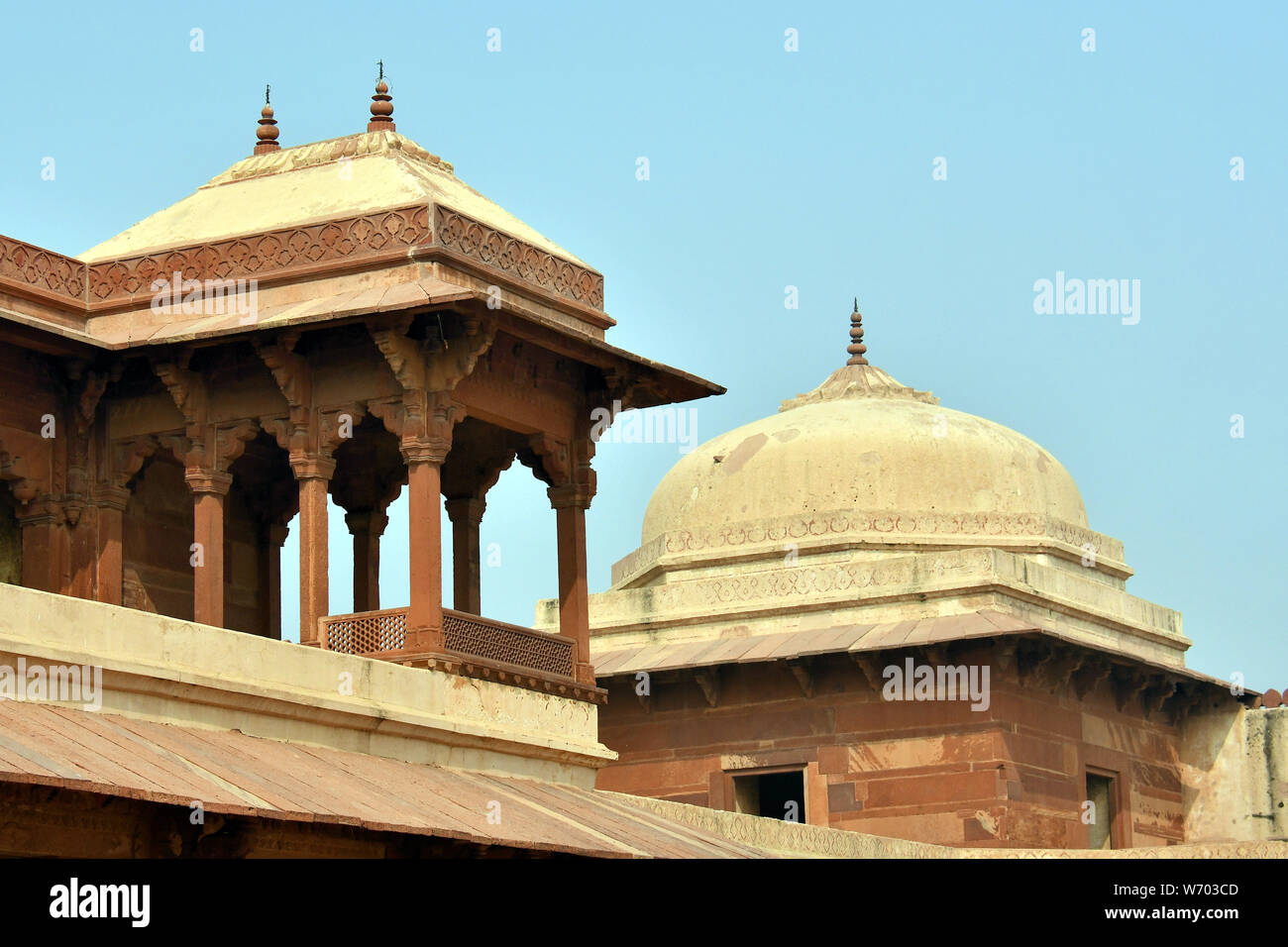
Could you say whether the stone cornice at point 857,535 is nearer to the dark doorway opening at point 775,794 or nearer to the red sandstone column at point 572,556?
the dark doorway opening at point 775,794

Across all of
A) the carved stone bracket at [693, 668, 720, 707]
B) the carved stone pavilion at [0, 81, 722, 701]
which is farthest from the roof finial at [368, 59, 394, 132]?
the carved stone bracket at [693, 668, 720, 707]

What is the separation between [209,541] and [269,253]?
206cm

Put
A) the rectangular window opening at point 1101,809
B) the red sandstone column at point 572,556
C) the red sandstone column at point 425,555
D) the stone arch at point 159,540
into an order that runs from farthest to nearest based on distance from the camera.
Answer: the rectangular window opening at point 1101,809
the red sandstone column at point 572,556
the stone arch at point 159,540
the red sandstone column at point 425,555

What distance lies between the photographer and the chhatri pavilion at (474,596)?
13.0 m

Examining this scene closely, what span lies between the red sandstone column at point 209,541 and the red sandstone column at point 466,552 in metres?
2.34

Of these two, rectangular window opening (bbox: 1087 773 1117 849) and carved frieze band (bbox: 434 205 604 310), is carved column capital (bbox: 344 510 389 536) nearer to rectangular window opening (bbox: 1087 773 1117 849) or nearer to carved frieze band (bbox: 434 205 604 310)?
carved frieze band (bbox: 434 205 604 310)

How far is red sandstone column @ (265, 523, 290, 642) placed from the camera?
1903cm

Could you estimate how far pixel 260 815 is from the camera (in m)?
11.5

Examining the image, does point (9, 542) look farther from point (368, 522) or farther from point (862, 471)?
point (862, 471)

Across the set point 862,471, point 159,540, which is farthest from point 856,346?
point 159,540

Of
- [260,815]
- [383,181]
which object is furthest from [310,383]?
[260,815]

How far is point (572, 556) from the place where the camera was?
18234 mm

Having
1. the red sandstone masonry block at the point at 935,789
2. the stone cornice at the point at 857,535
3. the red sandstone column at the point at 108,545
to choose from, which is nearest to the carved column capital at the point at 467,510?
the red sandstone column at the point at 108,545

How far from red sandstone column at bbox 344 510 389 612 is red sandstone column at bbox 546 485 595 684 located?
6.24ft
